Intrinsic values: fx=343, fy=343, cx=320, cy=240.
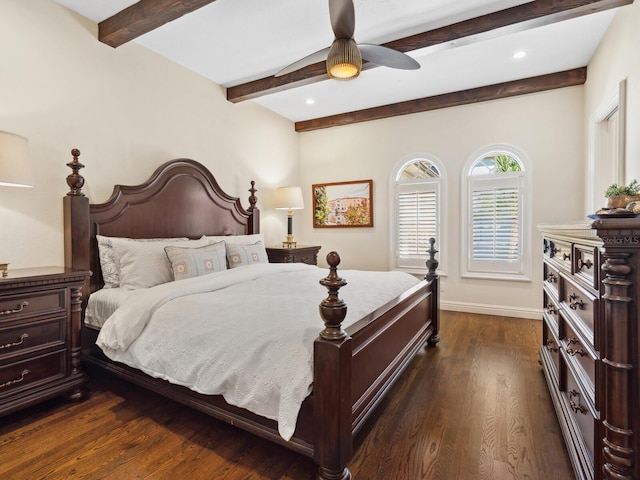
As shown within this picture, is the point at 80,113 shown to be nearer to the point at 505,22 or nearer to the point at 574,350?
the point at 505,22

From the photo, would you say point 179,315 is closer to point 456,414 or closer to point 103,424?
point 103,424

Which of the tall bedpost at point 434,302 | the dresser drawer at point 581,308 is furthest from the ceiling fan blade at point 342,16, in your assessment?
the tall bedpost at point 434,302

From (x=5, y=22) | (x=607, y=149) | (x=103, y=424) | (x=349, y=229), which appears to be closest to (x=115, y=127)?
(x=5, y=22)

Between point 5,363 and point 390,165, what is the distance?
14.7ft

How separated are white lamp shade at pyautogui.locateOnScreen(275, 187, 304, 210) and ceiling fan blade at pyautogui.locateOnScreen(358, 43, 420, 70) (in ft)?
7.89

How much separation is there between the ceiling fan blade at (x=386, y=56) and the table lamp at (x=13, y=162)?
7.70 feet

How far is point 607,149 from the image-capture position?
3357 millimetres

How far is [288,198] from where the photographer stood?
186 inches

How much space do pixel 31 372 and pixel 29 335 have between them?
0.75 ft

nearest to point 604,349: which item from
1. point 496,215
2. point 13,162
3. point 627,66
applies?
point 627,66

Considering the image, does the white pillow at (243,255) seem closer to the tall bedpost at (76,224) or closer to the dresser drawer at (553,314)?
the tall bedpost at (76,224)

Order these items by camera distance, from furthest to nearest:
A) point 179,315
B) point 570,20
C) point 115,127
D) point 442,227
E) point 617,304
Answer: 1. point 442,227
2. point 115,127
3. point 570,20
4. point 179,315
5. point 617,304

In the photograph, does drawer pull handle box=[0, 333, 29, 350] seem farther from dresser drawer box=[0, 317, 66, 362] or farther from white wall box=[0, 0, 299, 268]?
white wall box=[0, 0, 299, 268]

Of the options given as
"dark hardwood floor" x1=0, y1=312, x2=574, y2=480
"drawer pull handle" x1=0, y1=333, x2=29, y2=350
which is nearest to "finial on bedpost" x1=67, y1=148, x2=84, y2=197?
"drawer pull handle" x1=0, y1=333, x2=29, y2=350
